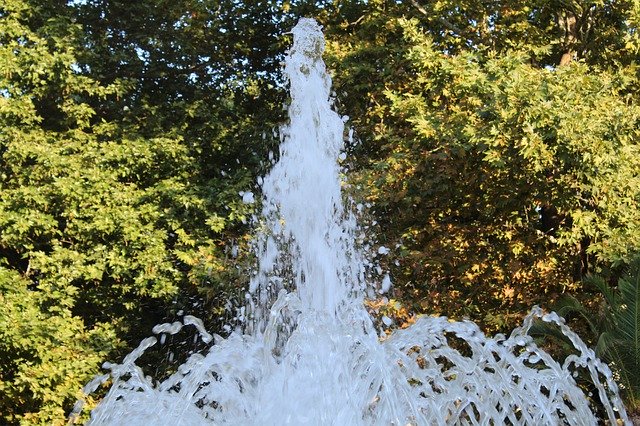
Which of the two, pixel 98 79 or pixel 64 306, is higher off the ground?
pixel 98 79

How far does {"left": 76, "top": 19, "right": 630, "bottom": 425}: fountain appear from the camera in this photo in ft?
17.7

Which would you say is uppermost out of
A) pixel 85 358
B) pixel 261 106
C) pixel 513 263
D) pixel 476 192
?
pixel 261 106

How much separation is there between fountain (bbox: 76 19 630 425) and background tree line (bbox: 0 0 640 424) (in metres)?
1.72

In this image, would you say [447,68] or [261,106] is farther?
[261,106]

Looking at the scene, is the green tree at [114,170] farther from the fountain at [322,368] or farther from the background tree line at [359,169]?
the fountain at [322,368]

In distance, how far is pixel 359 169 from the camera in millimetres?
13727

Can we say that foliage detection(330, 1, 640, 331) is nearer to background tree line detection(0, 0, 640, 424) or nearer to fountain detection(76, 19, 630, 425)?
background tree line detection(0, 0, 640, 424)

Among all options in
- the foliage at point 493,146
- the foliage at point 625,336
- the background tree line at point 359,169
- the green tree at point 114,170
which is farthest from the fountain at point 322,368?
the green tree at point 114,170

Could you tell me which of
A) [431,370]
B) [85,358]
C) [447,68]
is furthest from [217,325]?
[431,370]

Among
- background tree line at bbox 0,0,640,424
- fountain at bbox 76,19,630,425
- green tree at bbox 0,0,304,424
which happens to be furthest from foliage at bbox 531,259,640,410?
green tree at bbox 0,0,304,424

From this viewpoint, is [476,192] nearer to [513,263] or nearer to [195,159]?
[513,263]

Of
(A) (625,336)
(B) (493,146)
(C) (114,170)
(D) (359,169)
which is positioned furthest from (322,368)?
(C) (114,170)

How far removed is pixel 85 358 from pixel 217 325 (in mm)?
2107

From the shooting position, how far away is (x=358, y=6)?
14.5 meters
